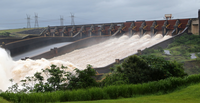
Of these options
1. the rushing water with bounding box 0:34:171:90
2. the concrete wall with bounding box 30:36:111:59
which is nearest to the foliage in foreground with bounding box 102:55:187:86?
the rushing water with bounding box 0:34:171:90

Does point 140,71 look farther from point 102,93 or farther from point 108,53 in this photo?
point 108,53

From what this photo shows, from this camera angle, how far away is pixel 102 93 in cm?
1009

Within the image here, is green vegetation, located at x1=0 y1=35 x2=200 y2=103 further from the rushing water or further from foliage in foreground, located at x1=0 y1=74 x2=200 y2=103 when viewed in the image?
the rushing water

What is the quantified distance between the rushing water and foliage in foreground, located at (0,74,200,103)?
783cm

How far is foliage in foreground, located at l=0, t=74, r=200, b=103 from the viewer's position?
923cm

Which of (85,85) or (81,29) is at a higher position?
(81,29)

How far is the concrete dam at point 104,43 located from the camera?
2883 cm

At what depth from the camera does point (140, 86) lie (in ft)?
34.9

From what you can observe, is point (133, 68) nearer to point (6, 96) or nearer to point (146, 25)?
point (6, 96)

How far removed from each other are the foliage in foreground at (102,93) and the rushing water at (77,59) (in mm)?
7826

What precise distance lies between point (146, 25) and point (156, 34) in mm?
3530

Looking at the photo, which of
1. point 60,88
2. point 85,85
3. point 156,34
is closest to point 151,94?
point 85,85

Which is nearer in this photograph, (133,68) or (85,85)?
(85,85)

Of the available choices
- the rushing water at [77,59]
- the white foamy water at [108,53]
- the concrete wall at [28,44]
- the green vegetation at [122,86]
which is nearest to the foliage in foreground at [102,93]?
the green vegetation at [122,86]
